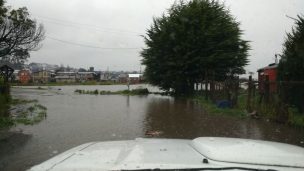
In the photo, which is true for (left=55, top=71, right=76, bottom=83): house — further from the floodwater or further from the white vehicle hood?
the white vehicle hood

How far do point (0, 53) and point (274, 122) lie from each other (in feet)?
114

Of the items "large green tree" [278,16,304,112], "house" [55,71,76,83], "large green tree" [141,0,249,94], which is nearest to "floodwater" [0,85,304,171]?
"large green tree" [278,16,304,112]

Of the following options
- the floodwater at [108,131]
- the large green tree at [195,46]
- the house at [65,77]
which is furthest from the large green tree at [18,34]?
the house at [65,77]

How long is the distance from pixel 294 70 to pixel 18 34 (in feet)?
114

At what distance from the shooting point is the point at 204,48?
118ft

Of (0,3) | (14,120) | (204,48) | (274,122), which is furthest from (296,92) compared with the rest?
(204,48)

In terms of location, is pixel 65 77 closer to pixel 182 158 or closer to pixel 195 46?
pixel 195 46

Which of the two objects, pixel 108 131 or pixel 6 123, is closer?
pixel 108 131

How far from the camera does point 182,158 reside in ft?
9.00

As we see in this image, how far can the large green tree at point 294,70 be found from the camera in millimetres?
16259

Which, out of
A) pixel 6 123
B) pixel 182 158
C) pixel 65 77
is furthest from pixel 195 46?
pixel 65 77

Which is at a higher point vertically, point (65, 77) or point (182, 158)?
point (65, 77)

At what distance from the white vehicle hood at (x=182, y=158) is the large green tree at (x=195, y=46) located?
31.3 meters

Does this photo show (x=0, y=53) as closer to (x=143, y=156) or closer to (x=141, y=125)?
(x=141, y=125)
